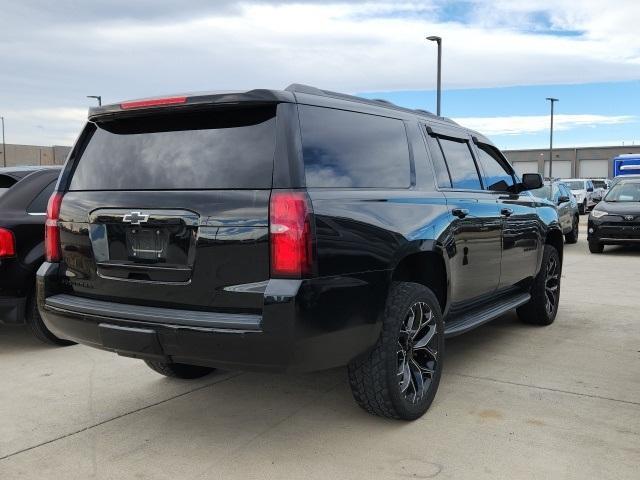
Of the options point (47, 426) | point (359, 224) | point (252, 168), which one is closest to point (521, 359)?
point (359, 224)

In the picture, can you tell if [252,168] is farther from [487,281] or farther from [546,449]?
[487,281]

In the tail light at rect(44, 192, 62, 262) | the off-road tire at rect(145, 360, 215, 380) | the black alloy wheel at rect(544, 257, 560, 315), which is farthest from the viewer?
the black alloy wheel at rect(544, 257, 560, 315)

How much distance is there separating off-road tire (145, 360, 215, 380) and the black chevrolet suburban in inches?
38.8

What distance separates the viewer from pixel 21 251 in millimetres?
5387

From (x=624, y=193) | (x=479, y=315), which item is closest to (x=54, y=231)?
(x=479, y=315)

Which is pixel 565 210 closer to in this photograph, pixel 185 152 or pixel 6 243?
pixel 6 243

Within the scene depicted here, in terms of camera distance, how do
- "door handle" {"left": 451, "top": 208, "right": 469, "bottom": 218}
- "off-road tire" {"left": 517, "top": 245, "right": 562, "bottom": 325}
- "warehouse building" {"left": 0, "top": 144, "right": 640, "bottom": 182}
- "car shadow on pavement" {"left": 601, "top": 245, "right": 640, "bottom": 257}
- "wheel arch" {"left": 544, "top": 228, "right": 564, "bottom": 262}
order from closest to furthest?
"door handle" {"left": 451, "top": 208, "right": 469, "bottom": 218}
"off-road tire" {"left": 517, "top": 245, "right": 562, "bottom": 325}
"wheel arch" {"left": 544, "top": 228, "right": 564, "bottom": 262}
"car shadow on pavement" {"left": 601, "top": 245, "right": 640, "bottom": 257}
"warehouse building" {"left": 0, "top": 144, "right": 640, "bottom": 182}

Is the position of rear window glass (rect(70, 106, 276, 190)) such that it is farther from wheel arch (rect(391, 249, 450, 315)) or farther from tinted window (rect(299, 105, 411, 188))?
wheel arch (rect(391, 249, 450, 315))

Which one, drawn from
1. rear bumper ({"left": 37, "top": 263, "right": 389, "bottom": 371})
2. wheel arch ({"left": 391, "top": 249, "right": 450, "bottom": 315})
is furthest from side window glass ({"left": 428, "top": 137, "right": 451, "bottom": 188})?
rear bumper ({"left": 37, "top": 263, "right": 389, "bottom": 371})

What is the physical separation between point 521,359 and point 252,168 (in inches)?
119

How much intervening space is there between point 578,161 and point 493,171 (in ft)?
241

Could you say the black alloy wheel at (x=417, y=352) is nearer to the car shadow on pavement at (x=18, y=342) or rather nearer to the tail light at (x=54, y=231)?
the tail light at (x=54, y=231)

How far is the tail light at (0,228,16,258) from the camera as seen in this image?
17.4 ft

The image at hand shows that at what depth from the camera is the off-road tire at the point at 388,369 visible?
11.5 feet
